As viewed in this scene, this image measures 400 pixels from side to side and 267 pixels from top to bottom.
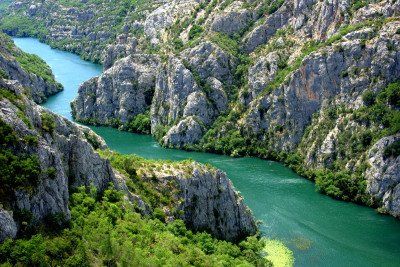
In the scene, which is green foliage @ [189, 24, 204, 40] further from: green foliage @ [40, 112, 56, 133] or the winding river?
green foliage @ [40, 112, 56, 133]

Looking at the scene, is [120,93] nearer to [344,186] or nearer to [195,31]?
[195,31]

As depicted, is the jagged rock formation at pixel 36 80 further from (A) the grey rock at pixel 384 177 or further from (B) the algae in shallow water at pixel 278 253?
(A) the grey rock at pixel 384 177

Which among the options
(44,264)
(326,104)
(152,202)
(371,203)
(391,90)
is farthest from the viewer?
(326,104)

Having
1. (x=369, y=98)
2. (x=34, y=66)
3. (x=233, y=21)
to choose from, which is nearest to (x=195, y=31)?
(x=233, y=21)

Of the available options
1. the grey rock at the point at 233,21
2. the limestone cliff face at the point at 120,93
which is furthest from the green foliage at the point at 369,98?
the limestone cliff face at the point at 120,93

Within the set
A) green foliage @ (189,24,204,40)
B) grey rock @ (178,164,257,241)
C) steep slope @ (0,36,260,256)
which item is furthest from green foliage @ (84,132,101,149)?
green foliage @ (189,24,204,40)

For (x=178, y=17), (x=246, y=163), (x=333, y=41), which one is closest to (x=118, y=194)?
(x=246, y=163)

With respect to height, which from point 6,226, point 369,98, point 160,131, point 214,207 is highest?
point 369,98

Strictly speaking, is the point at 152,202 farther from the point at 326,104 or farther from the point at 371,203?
the point at 326,104
